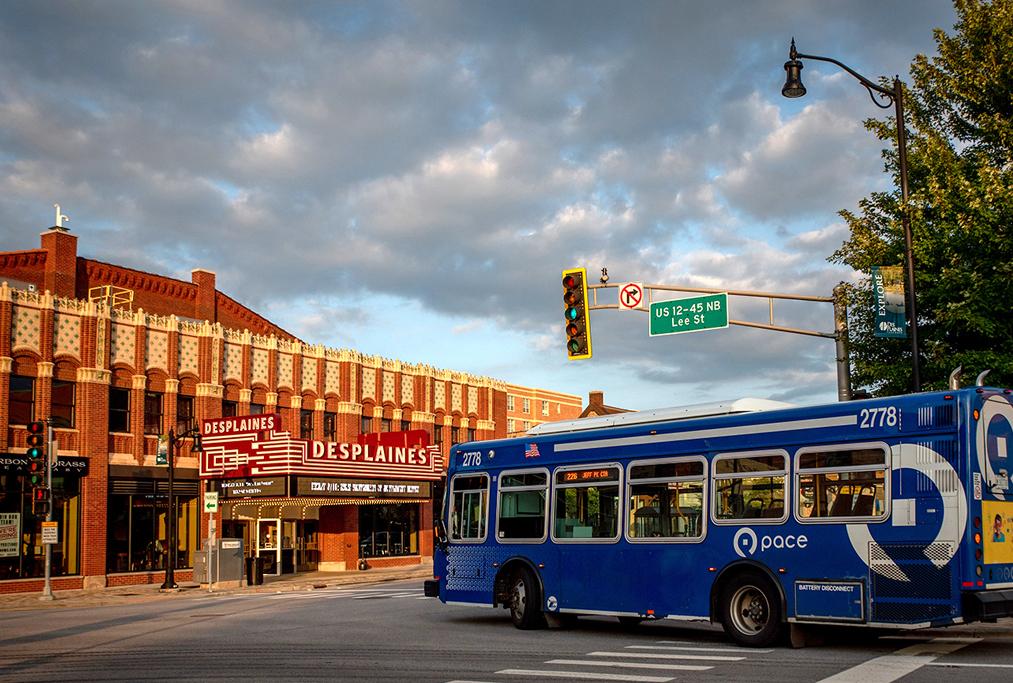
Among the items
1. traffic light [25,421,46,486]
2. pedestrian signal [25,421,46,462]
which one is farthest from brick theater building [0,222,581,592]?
pedestrian signal [25,421,46,462]

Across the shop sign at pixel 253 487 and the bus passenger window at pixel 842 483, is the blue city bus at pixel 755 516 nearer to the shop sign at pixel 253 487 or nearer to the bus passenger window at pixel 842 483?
the bus passenger window at pixel 842 483

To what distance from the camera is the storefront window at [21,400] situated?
120ft

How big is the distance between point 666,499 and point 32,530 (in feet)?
94.8

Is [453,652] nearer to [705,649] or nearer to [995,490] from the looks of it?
[705,649]

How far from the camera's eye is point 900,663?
40.1 feet

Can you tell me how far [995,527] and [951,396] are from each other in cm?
163

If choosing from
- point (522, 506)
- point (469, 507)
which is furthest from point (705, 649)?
point (469, 507)

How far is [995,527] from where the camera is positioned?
12.6 meters

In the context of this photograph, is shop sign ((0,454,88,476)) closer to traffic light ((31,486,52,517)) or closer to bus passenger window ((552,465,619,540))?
traffic light ((31,486,52,517))

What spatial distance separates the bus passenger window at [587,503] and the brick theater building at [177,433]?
70.6 ft

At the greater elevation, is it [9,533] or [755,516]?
[755,516]

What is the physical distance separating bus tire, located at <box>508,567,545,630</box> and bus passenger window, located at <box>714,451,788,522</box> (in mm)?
3989

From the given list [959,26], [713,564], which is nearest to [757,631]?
[713,564]

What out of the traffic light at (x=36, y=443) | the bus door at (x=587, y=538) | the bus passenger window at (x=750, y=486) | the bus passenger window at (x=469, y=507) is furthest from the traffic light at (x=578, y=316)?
the traffic light at (x=36, y=443)
